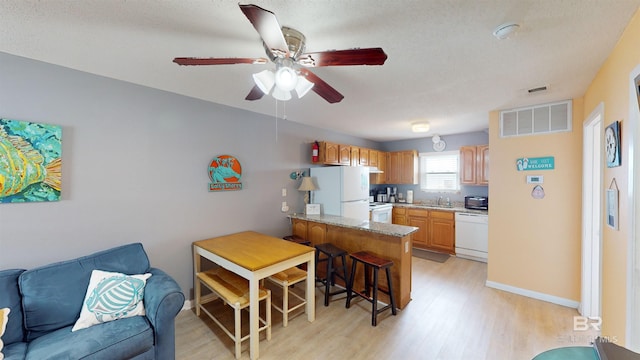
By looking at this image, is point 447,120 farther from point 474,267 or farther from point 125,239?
point 125,239

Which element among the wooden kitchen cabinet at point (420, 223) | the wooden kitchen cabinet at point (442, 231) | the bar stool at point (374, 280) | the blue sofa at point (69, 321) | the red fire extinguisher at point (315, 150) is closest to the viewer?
the blue sofa at point (69, 321)

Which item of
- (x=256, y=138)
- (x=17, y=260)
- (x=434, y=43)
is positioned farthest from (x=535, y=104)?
(x=17, y=260)

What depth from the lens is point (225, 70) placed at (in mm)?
2080

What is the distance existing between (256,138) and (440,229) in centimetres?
379

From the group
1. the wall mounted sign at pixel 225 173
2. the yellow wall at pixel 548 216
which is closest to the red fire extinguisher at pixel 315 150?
the wall mounted sign at pixel 225 173

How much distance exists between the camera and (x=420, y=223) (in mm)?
4914

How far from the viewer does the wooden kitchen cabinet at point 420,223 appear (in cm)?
484

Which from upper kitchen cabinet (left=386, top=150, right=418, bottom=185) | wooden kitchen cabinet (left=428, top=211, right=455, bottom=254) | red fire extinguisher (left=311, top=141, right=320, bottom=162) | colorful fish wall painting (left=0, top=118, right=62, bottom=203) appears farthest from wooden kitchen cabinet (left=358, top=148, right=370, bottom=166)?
colorful fish wall painting (left=0, top=118, right=62, bottom=203)

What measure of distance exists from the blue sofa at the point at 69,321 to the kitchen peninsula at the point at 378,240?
1931 millimetres

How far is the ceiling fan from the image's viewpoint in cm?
117

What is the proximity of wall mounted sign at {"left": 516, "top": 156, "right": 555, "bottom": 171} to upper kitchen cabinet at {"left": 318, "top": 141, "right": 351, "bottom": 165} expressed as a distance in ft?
8.12

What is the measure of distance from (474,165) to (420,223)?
150cm

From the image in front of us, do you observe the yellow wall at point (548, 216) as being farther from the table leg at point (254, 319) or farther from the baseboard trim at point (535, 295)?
the table leg at point (254, 319)

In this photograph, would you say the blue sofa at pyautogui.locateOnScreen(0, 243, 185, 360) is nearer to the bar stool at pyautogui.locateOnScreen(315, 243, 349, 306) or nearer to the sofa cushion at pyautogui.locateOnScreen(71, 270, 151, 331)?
the sofa cushion at pyautogui.locateOnScreen(71, 270, 151, 331)
